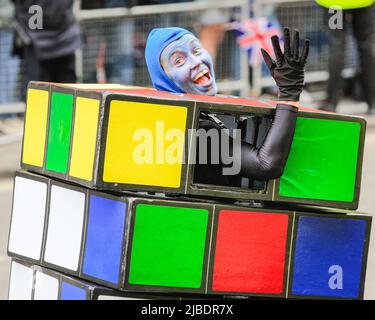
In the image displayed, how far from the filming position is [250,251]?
420 centimetres

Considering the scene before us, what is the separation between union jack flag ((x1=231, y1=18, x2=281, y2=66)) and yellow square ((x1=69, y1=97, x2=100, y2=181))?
7.20 metres

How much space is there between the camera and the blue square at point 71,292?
4.21 m

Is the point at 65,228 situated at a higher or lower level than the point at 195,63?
lower

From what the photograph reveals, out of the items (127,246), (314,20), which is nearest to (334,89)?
(314,20)

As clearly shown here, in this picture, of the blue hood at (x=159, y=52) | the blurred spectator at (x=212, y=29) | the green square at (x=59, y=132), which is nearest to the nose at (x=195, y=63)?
the blue hood at (x=159, y=52)

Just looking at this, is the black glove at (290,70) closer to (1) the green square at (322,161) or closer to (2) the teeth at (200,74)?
(1) the green square at (322,161)

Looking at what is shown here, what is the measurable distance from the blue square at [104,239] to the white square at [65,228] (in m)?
0.06

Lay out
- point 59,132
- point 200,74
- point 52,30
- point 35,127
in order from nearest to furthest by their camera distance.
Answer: point 59,132
point 35,127
point 200,74
point 52,30

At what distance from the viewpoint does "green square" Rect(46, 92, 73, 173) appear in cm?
428

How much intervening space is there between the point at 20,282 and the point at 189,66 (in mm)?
970

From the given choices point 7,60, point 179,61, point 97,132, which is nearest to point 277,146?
point 97,132

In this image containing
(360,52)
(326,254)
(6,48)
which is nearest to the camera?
(326,254)

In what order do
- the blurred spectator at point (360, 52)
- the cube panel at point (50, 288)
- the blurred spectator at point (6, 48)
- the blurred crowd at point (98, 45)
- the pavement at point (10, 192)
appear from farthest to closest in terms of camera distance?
the blurred spectator at point (360, 52) → the blurred spectator at point (6, 48) → the blurred crowd at point (98, 45) → the pavement at point (10, 192) → the cube panel at point (50, 288)

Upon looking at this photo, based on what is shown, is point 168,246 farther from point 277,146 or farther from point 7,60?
point 7,60
